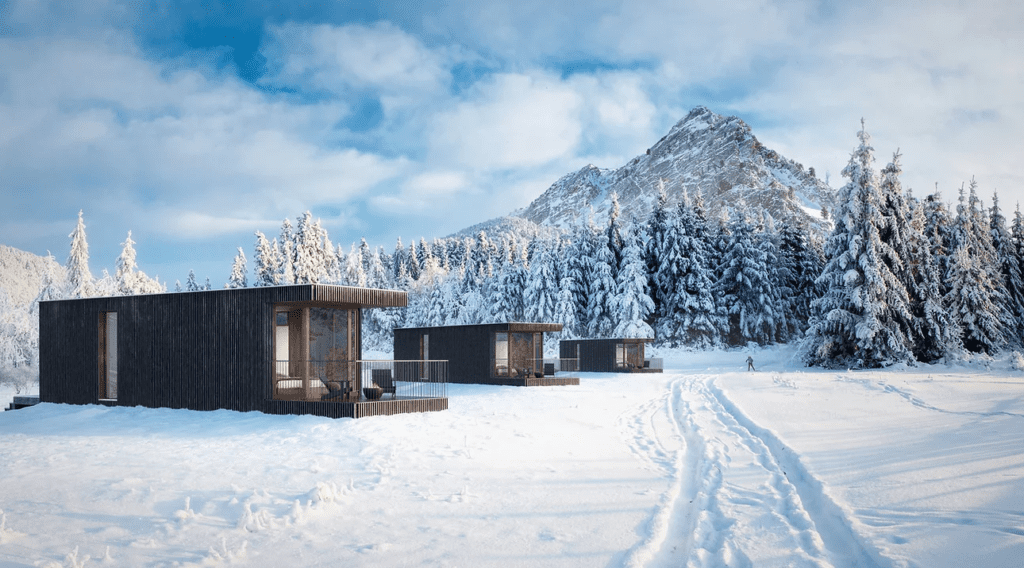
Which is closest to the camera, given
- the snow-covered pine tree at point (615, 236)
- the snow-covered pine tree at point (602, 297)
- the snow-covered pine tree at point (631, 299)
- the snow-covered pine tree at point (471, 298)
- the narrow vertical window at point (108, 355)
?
the narrow vertical window at point (108, 355)

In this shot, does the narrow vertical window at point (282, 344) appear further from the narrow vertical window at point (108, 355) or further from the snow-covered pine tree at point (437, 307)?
the snow-covered pine tree at point (437, 307)

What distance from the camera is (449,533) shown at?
6125 millimetres

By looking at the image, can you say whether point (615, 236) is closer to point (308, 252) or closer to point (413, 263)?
point (308, 252)

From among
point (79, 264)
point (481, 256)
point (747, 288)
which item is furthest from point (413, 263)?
point (747, 288)

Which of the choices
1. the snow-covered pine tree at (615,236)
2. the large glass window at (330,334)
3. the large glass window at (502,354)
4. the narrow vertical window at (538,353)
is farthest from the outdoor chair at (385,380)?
the snow-covered pine tree at (615,236)

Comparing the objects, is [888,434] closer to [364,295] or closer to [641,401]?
[641,401]

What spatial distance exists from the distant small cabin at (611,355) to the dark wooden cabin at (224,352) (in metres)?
19.6

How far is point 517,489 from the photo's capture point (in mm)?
7926

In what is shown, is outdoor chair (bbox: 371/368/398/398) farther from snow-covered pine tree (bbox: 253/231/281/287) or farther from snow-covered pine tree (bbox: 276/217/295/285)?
snow-covered pine tree (bbox: 253/231/281/287)

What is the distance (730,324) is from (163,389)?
40.4 meters

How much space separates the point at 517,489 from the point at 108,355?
46.7 feet

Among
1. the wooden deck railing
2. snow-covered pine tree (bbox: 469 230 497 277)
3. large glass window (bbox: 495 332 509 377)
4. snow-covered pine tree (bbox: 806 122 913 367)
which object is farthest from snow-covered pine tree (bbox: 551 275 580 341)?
the wooden deck railing

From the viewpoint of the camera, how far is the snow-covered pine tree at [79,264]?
41.1 m

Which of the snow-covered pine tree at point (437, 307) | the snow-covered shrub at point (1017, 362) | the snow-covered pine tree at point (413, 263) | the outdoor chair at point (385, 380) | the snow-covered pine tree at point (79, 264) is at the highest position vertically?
the snow-covered pine tree at point (413, 263)
